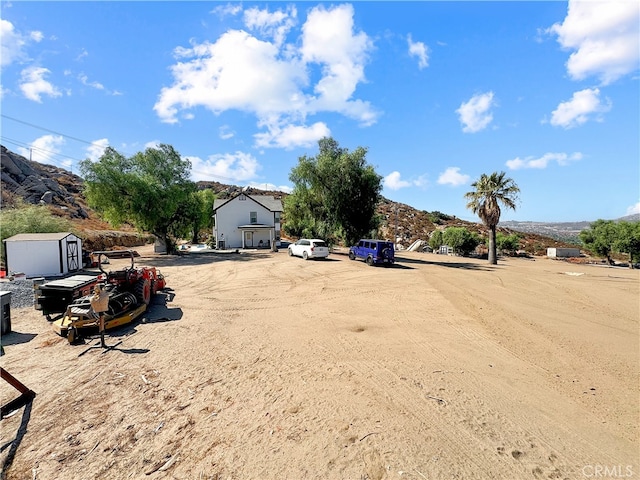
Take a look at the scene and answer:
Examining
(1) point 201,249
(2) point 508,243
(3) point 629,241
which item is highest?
(3) point 629,241

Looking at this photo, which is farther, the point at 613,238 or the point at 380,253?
the point at 613,238

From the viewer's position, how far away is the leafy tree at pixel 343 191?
30.2 m

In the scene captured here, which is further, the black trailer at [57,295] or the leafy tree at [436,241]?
the leafy tree at [436,241]

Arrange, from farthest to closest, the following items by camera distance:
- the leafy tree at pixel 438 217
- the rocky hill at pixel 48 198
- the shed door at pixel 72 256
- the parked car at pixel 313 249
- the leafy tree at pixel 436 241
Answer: the leafy tree at pixel 438 217 → the leafy tree at pixel 436 241 → the rocky hill at pixel 48 198 → the parked car at pixel 313 249 → the shed door at pixel 72 256

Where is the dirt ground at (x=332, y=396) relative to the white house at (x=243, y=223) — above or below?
below

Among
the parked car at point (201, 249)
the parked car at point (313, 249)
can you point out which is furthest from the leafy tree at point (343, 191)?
the parked car at point (201, 249)

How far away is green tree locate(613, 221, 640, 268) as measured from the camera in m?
31.3

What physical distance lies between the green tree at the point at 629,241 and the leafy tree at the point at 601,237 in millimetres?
694

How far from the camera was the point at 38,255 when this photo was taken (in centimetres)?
1812

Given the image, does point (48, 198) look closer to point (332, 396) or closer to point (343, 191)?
point (343, 191)

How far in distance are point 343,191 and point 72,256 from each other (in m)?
21.7

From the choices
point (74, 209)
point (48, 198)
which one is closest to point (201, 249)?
point (74, 209)

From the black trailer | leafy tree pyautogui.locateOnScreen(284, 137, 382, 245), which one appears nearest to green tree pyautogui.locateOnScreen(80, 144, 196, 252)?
leafy tree pyautogui.locateOnScreen(284, 137, 382, 245)

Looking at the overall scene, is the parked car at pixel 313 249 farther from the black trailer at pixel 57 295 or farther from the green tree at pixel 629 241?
the green tree at pixel 629 241
